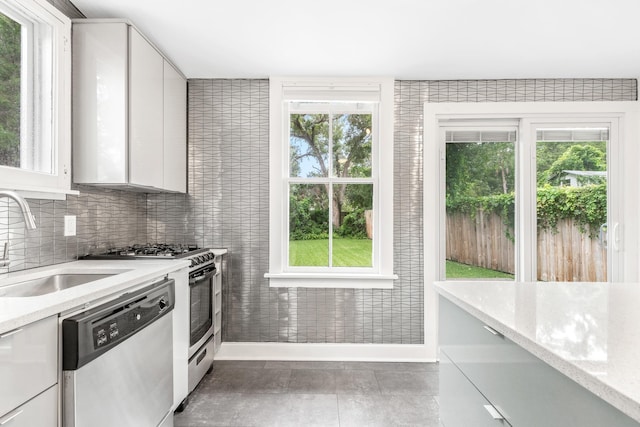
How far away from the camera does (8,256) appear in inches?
67.7

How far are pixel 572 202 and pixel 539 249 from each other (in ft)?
1.66

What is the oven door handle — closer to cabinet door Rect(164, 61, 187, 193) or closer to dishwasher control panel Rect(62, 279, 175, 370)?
dishwasher control panel Rect(62, 279, 175, 370)

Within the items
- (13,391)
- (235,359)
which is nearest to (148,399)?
(13,391)

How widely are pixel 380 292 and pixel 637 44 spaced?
258 centimetres

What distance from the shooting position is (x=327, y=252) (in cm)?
334

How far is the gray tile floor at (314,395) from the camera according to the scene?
7.38 ft

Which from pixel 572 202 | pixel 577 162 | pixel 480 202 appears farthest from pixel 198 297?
pixel 577 162

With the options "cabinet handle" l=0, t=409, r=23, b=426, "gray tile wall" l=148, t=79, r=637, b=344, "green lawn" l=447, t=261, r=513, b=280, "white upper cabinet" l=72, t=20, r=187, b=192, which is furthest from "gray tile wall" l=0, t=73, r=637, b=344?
"cabinet handle" l=0, t=409, r=23, b=426

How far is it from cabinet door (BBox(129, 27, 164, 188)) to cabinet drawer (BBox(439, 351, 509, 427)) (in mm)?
2009

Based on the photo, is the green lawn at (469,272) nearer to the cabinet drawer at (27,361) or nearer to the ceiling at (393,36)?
the ceiling at (393,36)

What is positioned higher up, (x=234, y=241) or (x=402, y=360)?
(x=234, y=241)

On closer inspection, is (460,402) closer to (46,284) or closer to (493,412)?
(493,412)

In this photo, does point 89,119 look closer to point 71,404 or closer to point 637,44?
point 71,404

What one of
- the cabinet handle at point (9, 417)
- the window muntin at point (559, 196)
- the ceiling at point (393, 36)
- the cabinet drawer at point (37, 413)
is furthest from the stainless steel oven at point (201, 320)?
the window muntin at point (559, 196)
